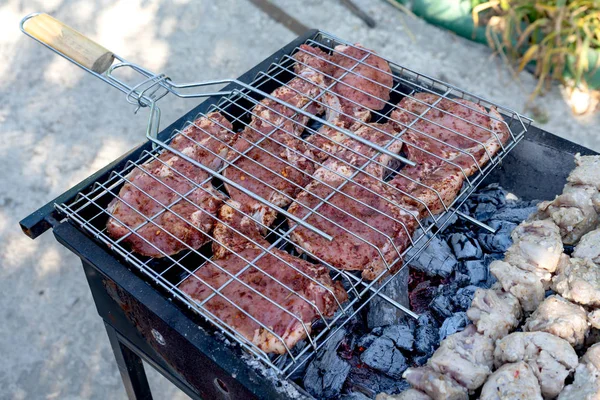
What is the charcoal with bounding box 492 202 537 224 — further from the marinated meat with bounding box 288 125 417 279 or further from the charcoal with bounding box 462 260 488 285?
the marinated meat with bounding box 288 125 417 279

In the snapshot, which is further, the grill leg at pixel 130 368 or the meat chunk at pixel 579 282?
the grill leg at pixel 130 368

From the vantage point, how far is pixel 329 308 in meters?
1.96

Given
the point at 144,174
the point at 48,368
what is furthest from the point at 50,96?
the point at 144,174

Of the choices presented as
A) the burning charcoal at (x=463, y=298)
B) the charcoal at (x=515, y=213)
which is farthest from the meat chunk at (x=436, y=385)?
the charcoal at (x=515, y=213)

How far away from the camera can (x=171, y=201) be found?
2242mm

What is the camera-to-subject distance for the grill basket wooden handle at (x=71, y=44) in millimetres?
2285

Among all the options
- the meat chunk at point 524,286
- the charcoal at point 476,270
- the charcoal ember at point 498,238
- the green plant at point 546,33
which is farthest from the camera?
Result: the green plant at point 546,33

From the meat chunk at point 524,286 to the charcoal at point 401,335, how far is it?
1.21 ft

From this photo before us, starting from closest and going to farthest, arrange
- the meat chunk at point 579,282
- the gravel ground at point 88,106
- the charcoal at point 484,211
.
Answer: the meat chunk at point 579,282, the charcoal at point 484,211, the gravel ground at point 88,106

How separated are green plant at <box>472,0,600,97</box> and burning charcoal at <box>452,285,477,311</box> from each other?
3.15 m

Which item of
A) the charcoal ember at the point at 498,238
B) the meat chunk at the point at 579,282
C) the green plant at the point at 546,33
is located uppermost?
the green plant at the point at 546,33

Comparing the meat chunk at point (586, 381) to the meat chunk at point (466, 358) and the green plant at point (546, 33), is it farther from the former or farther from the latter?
the green plant at point (546, 33)

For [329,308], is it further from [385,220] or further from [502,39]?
[502,39]

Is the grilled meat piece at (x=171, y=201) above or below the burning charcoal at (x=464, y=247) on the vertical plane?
above
